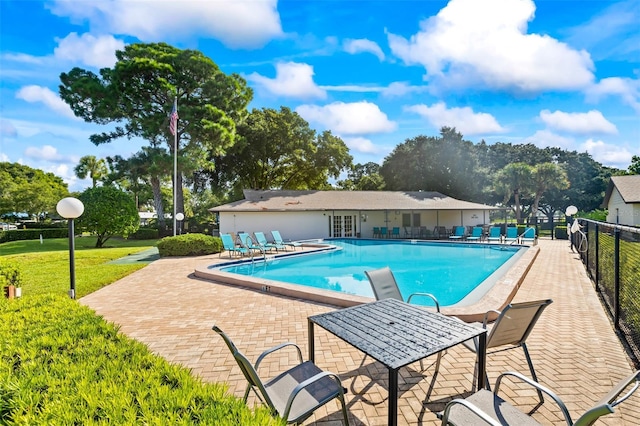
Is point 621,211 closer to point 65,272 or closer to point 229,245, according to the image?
point 229,245

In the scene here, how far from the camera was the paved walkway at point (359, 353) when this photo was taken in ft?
10.6

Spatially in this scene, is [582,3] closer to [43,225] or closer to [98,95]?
[98,95]

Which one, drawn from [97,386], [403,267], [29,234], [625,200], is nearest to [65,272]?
[97,386]

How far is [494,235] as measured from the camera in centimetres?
2203

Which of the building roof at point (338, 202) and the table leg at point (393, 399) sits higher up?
the building roof at point (338, 202)

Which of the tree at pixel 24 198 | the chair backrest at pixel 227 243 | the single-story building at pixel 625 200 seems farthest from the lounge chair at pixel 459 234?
the tree at pixel 24 198

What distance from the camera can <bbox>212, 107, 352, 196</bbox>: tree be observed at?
33.1 m

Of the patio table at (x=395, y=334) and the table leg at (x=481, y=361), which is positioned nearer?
the patio table at (x=395, y=334)

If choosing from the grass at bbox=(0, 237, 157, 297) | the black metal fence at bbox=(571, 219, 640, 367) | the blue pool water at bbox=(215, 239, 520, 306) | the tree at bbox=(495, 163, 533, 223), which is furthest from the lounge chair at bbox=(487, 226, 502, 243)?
the grass at bbox=(0, 237, 157, 297)

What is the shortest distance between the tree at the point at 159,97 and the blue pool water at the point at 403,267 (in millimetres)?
16287

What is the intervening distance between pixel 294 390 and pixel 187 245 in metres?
15.5

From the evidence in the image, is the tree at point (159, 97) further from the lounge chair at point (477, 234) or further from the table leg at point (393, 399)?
the table leg at point (393, 399)

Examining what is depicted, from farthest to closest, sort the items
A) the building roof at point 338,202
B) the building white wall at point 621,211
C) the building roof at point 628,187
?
the building roof at point 338,202 → the building white wall at point 621,211 → the building roof at point 628,187

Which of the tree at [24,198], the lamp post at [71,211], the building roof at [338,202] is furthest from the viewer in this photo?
the tree at [24,198]
